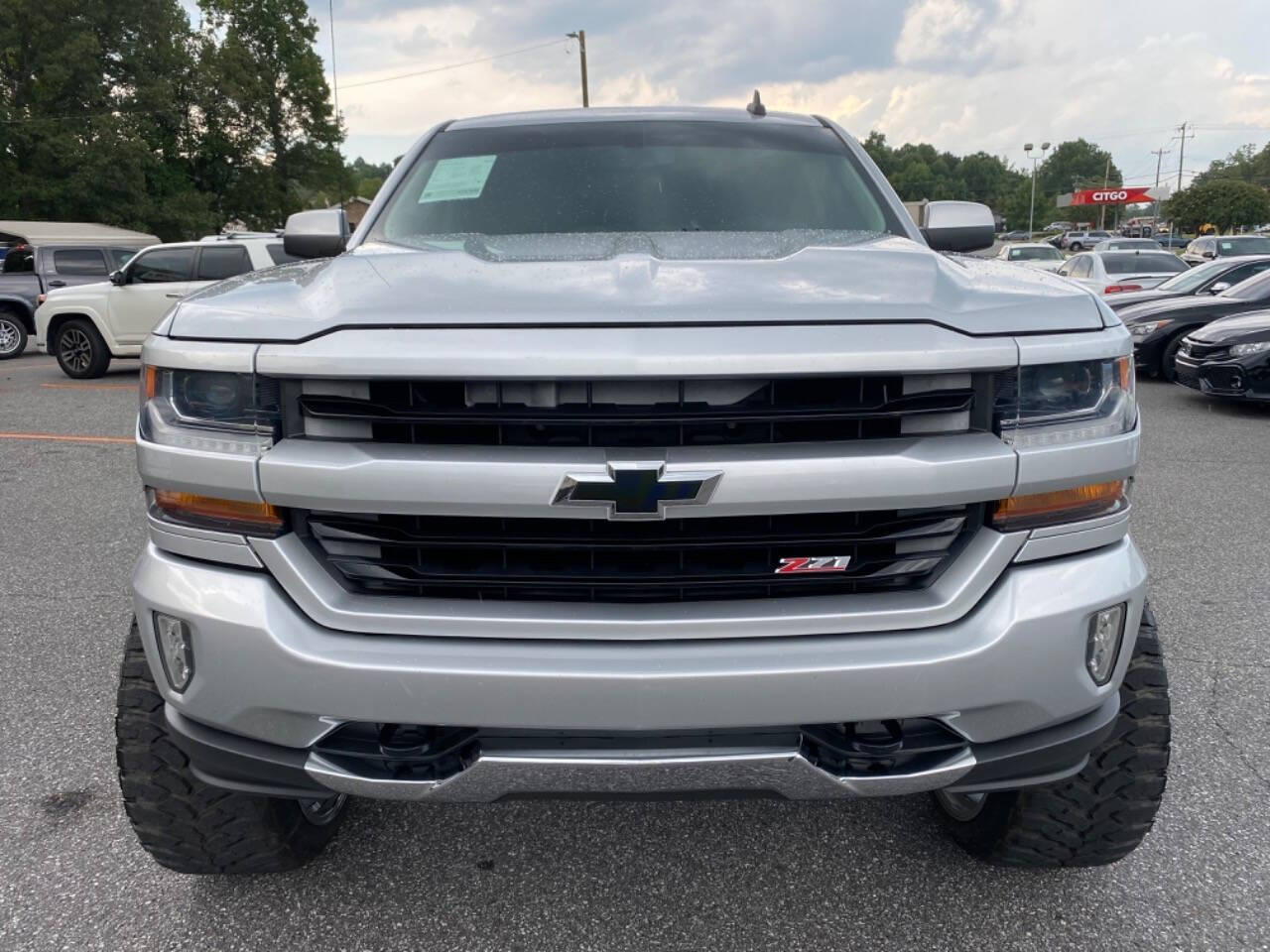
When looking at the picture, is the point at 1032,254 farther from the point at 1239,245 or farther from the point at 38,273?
the point at 38,273

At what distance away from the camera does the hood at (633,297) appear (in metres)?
1.66

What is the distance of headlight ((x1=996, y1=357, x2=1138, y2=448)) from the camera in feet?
5.54

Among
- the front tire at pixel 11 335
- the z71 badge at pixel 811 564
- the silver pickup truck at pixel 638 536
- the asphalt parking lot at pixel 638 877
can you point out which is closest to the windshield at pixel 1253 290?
the asphalt parking lot at pixel 638 877

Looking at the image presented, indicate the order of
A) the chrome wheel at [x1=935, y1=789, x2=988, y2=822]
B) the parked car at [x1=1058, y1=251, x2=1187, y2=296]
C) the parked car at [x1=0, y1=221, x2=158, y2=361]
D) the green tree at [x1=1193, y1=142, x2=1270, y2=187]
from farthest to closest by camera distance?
the green tree at [x1=1193, y1=142, x2=1270, y2=187] < the parked car at [x1=0, y1=221, x2=158, y2=361] < the parked car at [x1=1058, y1=251, x2=1187, y2=296] < the chrome wheel at [x1=935, y1=789, x2=988, y2=822]

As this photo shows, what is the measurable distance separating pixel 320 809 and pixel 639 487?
1301 mm

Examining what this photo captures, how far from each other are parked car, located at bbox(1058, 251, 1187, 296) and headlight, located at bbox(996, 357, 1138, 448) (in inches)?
495

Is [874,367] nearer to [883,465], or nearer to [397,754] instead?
[883,465]

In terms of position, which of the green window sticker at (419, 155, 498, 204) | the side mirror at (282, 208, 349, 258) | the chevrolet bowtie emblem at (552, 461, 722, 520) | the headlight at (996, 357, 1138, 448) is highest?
the green window sticker at (419, 155, 498, 204)

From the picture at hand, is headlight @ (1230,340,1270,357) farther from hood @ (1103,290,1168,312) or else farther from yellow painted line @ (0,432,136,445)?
yellow painted line @ (0,432,136,445)

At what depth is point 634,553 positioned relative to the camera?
1.71m

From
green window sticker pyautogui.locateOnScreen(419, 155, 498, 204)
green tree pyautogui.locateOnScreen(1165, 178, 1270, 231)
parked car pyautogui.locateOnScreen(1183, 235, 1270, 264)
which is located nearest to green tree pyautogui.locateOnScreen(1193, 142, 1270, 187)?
green tree pyautogui.locateOnScreen(1165, 178, 1270, 231)

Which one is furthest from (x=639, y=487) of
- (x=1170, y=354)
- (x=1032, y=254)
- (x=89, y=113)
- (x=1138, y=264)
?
(x=89, y=113)

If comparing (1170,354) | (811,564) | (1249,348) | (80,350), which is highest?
(811,564)

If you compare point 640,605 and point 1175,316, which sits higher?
point 640,605
